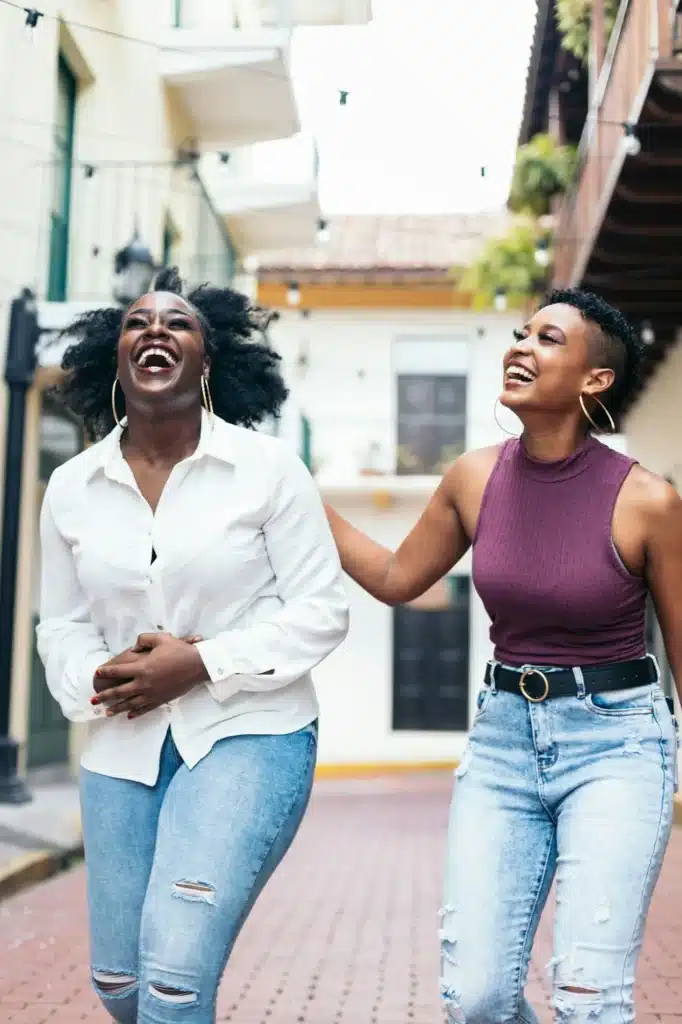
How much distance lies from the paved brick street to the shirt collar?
2.76 metres

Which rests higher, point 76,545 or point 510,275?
point 510,275

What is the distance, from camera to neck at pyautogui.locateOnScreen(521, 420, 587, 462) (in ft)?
10.7

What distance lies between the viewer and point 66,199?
1282cm

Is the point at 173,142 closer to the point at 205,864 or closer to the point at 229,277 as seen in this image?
the point at 229,277

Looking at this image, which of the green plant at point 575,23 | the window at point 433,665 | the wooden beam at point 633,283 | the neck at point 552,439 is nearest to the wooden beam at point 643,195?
the wooden beam at point 633,283

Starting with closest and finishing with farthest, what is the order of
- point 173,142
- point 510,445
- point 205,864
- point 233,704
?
1. point 205,864
2. point 233,704
3. point 510,445
4. point 173,142

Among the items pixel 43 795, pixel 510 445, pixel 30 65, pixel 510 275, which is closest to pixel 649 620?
pixel 510 275

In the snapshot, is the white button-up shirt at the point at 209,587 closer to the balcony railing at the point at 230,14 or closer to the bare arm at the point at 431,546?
the bare arm at the point at 431,546

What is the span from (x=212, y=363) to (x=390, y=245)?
20.4m

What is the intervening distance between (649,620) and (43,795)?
6.38 m

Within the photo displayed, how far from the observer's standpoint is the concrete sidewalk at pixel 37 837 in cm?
834

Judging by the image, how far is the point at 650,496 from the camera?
3.11 m

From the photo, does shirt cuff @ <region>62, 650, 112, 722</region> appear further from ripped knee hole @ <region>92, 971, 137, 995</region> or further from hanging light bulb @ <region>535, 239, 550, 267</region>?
hanging light bulb @ <region>535, 239, 550, 267</region>

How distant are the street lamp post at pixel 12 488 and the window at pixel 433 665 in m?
10.9
